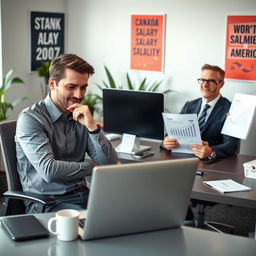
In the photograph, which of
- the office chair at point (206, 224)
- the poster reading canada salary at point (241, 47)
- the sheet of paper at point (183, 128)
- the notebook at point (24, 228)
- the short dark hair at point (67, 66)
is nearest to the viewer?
Result: the notebook at point (24, 228)

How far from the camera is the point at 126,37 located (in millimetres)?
5488

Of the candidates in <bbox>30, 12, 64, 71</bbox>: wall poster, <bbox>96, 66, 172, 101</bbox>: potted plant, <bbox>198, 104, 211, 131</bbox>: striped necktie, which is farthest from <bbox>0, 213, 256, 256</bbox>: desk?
<bbox>30, 12, 64, 71</bbox>: wall poster

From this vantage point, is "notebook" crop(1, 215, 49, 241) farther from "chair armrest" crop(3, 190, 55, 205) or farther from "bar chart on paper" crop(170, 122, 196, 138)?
"bar chart on paper" crop(170, 122, 196, 138)

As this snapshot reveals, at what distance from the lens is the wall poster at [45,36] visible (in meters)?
5.39

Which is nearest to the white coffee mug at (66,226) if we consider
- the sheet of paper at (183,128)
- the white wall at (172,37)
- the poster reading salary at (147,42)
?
the sheet of paper at (183,128)

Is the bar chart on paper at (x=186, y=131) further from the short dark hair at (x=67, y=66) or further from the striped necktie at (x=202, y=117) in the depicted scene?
the short dark hair at (x=67, y=66)

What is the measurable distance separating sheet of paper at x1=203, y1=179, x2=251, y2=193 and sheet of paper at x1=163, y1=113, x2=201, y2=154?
20.6 inches

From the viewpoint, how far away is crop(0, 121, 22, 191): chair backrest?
273 cm

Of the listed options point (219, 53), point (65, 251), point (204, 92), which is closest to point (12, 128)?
point (65, 251)

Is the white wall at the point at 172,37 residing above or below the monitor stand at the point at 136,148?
above

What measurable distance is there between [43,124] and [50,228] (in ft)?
2.98

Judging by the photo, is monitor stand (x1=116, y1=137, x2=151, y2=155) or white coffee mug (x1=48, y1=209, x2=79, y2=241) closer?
white coffee mug (x1=48, y1=209, x2=79, y2=241)

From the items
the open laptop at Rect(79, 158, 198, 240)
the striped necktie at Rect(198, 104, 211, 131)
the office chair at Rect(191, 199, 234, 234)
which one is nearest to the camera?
the open laptop at Rect(79, 158, 198, 240)

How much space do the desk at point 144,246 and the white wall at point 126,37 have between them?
10.2 ft
